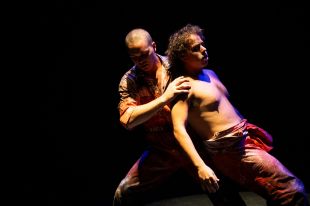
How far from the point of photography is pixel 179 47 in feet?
9.50

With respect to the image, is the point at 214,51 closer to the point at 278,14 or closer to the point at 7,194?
the point at 278,14

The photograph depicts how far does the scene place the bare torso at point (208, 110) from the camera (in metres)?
2.86

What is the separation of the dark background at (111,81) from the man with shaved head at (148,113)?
1251mm

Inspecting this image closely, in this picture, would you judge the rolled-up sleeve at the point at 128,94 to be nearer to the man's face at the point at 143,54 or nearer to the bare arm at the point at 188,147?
the man's face at the point at 143,54

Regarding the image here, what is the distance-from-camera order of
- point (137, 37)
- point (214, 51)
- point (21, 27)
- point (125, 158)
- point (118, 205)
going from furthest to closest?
1. point (125, 158)
2. point (214, 51)
3. point (21, 27)
4. point (118, 205)
5. point (137, 37)

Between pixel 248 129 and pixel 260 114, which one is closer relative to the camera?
pixel 248 129

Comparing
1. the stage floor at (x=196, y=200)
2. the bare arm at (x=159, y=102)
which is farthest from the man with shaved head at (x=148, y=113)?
the stage floor at (x=196, y=200)

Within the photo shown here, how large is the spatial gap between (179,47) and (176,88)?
29cm

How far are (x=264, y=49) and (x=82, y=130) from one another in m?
2.08

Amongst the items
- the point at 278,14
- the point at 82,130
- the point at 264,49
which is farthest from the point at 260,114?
the point at 82,130

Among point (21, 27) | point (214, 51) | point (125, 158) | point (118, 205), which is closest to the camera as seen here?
point (118, 205)

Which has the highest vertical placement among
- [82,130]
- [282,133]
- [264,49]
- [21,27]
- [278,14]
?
[21,27]

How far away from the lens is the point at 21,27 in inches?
168

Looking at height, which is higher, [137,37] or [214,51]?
[137,37]
